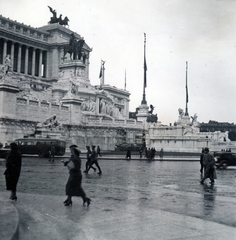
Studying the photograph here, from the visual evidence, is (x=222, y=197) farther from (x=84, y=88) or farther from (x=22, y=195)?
(x=84, y=88)

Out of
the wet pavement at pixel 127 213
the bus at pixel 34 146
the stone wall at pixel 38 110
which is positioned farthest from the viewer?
the stone wall at pixel 38 110

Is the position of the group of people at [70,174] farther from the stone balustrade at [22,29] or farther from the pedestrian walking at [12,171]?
the stone balustrade at [22,29]

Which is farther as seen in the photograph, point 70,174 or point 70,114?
point 70,114

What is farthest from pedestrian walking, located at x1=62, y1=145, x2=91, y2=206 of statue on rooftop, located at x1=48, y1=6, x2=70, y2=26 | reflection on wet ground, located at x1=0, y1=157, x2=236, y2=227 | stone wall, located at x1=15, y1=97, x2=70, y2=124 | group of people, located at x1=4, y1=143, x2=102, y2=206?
statue on rooftop, located at x1=48, y1=6, x2=70, y2=26

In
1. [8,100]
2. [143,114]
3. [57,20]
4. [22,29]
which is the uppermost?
[57,20]

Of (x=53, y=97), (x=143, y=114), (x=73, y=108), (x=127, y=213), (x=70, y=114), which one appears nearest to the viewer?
(x=127, y=213)

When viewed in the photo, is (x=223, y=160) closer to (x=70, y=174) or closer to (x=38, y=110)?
(x=70, y=174)

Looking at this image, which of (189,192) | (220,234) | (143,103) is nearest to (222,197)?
(189,192)

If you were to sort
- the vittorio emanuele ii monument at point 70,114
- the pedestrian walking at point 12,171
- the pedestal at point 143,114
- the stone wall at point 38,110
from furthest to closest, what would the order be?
the pedestal at point 143,114 → the stone wall at point 38,110 → the vittorio emanuele ii monument at point 70,114 → the pedestrian walking at point 12,171

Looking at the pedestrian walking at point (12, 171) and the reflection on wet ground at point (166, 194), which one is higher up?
the pedestrian walking at point (12, 171)

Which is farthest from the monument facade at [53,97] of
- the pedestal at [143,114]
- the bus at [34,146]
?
the pedestal at [143,114]

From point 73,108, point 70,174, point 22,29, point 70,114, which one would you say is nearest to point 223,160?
point 70,174

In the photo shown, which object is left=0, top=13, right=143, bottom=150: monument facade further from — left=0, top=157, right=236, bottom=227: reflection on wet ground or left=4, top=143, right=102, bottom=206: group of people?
left=4, top=143, right=102, bottom=206: group of people

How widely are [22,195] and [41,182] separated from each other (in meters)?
2.76
